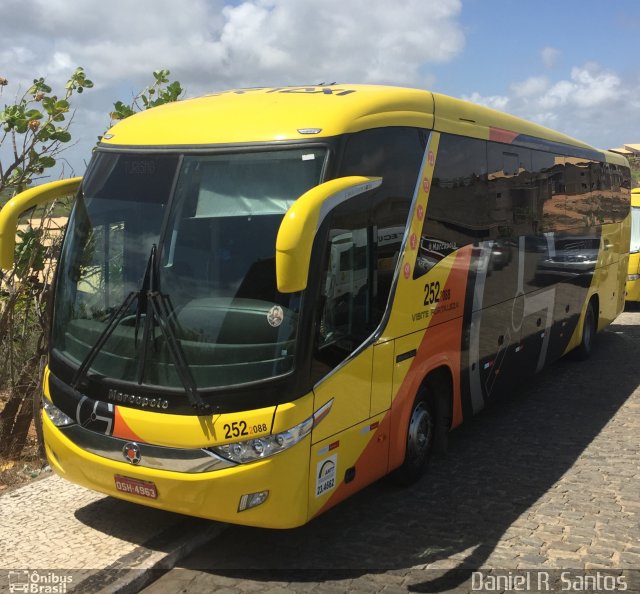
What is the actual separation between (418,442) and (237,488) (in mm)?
2302

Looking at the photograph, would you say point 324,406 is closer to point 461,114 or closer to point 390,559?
point 390,559

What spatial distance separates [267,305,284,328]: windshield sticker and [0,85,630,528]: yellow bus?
0.02 metres

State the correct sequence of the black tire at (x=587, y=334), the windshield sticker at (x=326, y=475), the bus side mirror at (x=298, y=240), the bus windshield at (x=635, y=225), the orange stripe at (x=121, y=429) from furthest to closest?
the bus windshield at (x=635, y=225), the black tire at (x=587, y=334), the windshield sticker at (x=326, y=475), the orange stripe at (x=121, y=429), the bus side mirror at (x=298, y=240)

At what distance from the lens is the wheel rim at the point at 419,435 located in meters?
6.36

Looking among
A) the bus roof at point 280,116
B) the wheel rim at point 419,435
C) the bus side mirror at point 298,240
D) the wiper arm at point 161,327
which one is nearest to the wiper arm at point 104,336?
the wiper arm at point 161,327

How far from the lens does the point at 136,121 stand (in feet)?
19.2

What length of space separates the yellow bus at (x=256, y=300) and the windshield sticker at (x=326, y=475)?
1 centimetres

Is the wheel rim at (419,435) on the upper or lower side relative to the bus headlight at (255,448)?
lower

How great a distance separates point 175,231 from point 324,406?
1.56m

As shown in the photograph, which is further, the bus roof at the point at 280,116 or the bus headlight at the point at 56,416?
the bus headlight at the point at 56,416

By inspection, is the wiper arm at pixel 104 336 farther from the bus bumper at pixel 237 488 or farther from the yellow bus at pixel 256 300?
the bus bumper at pixel 237 488

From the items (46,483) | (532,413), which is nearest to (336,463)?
(46,483)

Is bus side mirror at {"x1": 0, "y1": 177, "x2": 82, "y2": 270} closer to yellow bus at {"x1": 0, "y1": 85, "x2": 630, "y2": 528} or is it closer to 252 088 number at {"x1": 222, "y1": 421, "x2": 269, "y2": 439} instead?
yellow bus at {"x1": 0, "y1": 85, "x2": 630, "y2": 528}

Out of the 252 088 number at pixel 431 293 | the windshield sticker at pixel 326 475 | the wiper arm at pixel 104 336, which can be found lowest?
the windshield sticker at pixel 326 475
